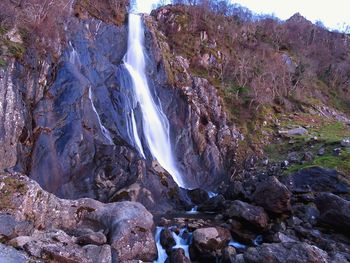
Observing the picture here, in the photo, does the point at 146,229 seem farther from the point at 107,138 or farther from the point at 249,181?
the point at 249,181

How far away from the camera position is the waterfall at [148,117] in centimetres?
2452

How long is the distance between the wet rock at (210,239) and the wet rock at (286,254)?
2.02 m

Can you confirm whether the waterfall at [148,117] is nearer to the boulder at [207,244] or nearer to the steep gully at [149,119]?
the steep gully at [149,119]

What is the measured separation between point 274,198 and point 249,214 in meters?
1.82

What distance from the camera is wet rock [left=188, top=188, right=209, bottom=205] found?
21.6 m

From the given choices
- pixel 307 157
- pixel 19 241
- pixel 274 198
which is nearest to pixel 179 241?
pixel 274 198

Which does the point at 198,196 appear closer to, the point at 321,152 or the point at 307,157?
the point at 307,157

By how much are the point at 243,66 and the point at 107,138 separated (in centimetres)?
2095

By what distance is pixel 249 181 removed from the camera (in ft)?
79.3

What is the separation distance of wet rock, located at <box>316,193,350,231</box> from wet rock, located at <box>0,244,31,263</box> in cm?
1290

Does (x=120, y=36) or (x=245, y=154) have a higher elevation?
(x=120, y=36)

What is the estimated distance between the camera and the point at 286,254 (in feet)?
39.2

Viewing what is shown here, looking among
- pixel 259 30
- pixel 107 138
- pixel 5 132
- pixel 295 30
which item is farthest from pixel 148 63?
pixel 295 30

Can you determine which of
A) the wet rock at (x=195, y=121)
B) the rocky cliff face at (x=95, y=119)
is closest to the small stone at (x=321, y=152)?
the wet rock at (x=195, y=121)
